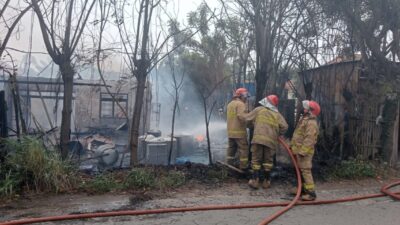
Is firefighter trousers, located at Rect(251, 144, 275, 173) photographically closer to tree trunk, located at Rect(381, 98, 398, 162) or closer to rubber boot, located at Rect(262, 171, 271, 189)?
rubber boot, located at Rect(262, 171, 271, 189)

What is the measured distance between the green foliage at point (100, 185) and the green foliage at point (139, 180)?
17 centimetres

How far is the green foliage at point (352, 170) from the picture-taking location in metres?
7.79

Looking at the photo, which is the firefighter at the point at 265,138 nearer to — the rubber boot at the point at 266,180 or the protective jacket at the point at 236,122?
the rubber boot at the point at 266,180

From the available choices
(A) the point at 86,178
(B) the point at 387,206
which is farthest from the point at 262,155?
(A) the point at 86,178

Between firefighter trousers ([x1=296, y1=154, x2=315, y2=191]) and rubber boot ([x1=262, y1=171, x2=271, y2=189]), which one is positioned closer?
firefighter trousers ([x1=296, y1=154, x2=315, y2=191])

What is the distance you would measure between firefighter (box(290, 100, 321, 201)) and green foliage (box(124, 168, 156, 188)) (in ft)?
8.30

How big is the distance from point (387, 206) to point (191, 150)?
9.35 metres

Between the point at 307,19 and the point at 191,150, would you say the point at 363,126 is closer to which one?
the point at 307,19

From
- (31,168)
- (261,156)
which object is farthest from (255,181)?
(31,168)

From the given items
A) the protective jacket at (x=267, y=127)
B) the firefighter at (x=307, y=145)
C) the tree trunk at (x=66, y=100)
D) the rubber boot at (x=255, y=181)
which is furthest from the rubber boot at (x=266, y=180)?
the tree trunk at (x=66, y=100)

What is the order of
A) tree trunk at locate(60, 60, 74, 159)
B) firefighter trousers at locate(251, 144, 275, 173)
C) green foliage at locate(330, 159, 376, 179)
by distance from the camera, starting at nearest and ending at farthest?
firefighter trousers at locate(251, 144, 275, 173) < tree trunk at locate(60, 60, 74, 159) < green foliage at locate(330, 159, 376, 179)

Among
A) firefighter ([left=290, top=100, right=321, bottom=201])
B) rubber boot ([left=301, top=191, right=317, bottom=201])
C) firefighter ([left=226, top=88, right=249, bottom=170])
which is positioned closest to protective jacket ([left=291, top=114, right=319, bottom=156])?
firefighter ([left=290, top=100, right=321, bottom=201])

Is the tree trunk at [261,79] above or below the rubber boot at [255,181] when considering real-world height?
above

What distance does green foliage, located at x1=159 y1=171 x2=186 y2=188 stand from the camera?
6484 millimetres
